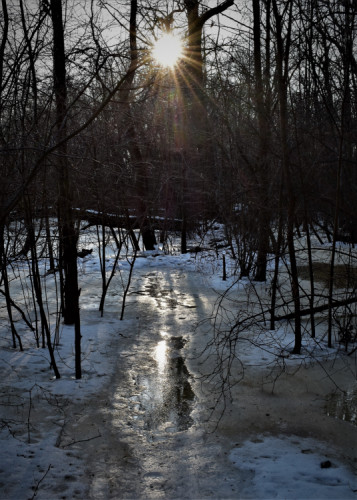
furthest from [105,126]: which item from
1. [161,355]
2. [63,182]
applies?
[161,355]

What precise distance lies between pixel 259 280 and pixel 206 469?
299 inches

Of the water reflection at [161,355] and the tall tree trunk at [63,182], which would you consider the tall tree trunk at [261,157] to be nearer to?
the water reflection at [161,355]

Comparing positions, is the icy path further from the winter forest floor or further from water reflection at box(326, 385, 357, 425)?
water reflection at box(326, 385, 357, 425)

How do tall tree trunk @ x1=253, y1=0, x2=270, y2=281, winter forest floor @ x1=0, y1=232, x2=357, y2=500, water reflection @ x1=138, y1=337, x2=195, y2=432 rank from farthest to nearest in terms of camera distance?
tall tree trunk @ x1=253, y1=0, x2=270, y2=281 < water reflection @ x1=138, y1=337, x2=195, y2=432 < winter forest floor @ x1=0, y1=232, x2=357, y2=500

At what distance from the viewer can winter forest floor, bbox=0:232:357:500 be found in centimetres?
351

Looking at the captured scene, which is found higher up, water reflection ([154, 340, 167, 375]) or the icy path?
water reflection ([154, 340, 167, 375])

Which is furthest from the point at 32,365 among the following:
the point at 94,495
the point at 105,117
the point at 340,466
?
the point at 340,466

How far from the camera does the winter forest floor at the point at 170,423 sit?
351 cm

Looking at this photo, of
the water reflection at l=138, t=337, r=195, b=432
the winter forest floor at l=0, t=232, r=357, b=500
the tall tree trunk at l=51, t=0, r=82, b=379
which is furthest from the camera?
the tall tree trunk at l=51, t=0, r=82, b=379

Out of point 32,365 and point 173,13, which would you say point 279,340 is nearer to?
point 32,365

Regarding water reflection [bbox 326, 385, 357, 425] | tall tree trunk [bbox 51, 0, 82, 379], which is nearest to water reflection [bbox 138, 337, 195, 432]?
tall tree trunk [bbox 51, 0, 82, 379]

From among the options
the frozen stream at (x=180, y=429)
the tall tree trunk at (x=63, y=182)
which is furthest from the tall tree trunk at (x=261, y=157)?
the tall tree trunk at (x=63, y=182)

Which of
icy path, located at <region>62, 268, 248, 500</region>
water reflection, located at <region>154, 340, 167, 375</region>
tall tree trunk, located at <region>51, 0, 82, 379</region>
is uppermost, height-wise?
tall tree trunk, located at <region>51, 0, 82, 379</region>

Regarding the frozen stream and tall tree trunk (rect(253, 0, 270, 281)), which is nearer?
the frozen stream
